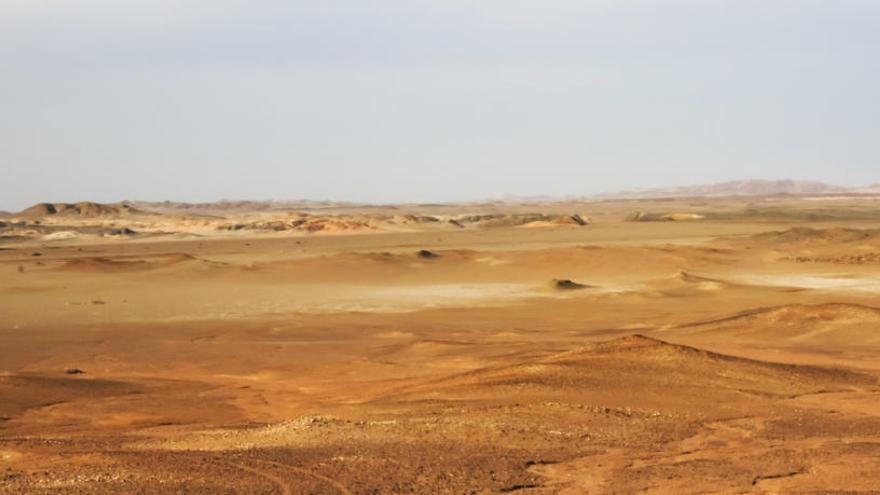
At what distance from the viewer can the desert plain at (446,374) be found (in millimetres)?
10500

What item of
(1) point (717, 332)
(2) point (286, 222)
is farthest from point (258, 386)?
(2) point (286, 222)

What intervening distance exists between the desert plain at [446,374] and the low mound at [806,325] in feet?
0.22

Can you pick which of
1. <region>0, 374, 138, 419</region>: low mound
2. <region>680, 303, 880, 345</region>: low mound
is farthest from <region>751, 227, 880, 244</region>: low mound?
<region>0, 374, 138, 419</region>: low mound

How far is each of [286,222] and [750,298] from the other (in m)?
57.7

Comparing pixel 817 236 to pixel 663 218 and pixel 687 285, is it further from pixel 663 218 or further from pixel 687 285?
pixel 663 218

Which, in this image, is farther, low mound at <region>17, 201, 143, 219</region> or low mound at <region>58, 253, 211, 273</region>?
low mound at <region>17, 201, 143, 219</region>

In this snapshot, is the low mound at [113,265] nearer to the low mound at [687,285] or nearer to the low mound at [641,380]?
the low mound at [687,285]

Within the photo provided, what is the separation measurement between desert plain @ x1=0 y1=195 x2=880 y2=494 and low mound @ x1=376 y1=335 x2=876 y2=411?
0.17ft

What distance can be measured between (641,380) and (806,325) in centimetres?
935

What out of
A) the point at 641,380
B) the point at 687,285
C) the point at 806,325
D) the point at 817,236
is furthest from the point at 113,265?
the point at 817,236

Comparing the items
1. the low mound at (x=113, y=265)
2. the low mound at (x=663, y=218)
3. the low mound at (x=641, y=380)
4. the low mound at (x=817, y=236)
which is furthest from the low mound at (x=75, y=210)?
the low mound at (x=641, y=380)

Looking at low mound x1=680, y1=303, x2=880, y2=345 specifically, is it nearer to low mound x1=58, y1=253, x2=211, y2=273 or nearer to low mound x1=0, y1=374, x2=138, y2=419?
low mound x1=0, y1=374, x2=138, y2=419

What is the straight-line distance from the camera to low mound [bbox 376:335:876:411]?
1425 cm

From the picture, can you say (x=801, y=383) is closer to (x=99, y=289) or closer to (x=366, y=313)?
(x=366, y=313)
